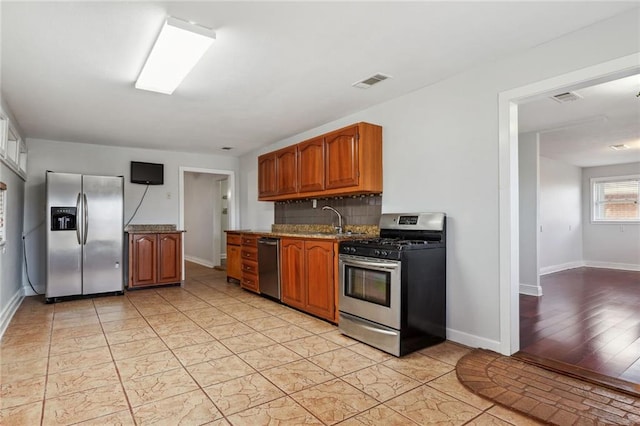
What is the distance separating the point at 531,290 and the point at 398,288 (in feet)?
10.8

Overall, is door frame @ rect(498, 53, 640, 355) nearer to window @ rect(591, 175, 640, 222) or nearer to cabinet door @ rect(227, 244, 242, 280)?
cabinet door @ rect(227, 244, 242, 280)

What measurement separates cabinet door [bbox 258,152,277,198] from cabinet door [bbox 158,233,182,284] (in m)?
1.63

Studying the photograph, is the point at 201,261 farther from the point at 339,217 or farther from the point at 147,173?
the point at 339,217

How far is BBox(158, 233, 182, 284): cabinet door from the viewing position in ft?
18.8

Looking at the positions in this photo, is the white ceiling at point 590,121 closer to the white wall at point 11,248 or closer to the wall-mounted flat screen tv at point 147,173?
the wall-mounted flat screen tv at point 147,173

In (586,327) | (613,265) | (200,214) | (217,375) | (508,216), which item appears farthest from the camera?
(200,214)

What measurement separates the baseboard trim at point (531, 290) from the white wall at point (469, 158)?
262cm

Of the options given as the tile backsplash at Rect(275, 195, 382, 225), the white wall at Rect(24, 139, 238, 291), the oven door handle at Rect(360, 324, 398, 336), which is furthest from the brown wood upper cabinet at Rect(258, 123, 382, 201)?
the white wall at Rect(24, 139, 238, 291)

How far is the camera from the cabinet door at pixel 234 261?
5.80m

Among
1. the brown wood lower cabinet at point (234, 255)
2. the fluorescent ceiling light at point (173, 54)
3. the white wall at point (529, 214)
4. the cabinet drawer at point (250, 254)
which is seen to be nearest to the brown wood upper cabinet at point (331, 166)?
the cabinet drawer at point (250, 254)

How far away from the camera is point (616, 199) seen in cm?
798

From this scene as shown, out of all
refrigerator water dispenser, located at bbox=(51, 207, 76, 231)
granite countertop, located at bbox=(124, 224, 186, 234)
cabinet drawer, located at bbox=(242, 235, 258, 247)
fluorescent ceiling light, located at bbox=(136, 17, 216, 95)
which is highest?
fluorescent ceiling light, located at bbox=(136, 17, 216, 95)

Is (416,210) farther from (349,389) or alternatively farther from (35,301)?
(35,301)

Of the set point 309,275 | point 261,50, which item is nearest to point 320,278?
point 309,275
